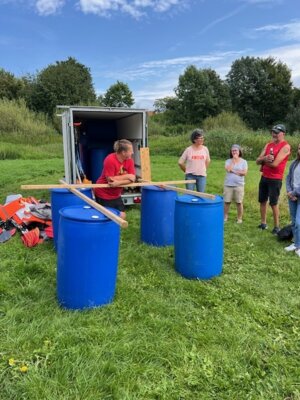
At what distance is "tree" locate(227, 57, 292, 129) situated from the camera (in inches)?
1629

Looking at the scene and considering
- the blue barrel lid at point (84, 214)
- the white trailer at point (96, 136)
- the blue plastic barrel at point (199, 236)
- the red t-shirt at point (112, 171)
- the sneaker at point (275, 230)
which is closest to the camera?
the blue barrel lid at point (84, 214)

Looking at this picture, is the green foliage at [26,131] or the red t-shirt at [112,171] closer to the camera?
the red t-shirt at [112,171]

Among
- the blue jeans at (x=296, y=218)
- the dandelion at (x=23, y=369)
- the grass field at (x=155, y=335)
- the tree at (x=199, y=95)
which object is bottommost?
the grass field at (x=155, y=335)

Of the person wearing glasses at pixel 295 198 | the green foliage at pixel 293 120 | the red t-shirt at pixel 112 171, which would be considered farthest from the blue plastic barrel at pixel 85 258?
the green foliage at pixel 293 120

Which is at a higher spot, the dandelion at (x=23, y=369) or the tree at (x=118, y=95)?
the tree at (x=118, y=95)

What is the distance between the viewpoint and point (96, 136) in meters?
10.7

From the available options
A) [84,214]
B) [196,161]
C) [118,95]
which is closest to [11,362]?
[84,214]

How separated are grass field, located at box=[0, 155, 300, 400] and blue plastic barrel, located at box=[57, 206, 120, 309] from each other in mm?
148

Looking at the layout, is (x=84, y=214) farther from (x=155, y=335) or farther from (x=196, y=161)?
(x=196, y=161)

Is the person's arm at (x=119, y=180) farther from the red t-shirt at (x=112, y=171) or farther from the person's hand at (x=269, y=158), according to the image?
the person's hand at (x=269, y=158)

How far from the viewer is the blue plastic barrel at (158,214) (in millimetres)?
5652

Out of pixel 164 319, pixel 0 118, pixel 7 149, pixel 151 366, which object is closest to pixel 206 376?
pixel 151 366

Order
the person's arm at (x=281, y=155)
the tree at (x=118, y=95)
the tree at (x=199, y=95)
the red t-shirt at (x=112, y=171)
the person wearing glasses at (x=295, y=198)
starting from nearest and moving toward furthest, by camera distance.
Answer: the red t-shirt at (x=112, y=171) < the person wearing glasses at (x=295, y=198) < the person's arm at (x=281, y=155) < the tree at (x=199, y=95) < the tree at (x=118, y=95)

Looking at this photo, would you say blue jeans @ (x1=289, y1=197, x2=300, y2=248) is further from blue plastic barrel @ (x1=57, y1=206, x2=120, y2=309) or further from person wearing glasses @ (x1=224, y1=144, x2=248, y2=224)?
blue plastic barrel @ (x1=57, y1=206, x2=120, y2=309)
